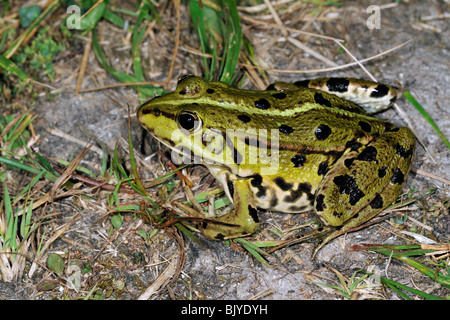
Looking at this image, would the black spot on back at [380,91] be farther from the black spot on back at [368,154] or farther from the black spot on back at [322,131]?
the black spot on back at [322,131]

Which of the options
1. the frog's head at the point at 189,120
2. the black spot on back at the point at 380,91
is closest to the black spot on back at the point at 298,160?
the frog's head at the point at 189,120

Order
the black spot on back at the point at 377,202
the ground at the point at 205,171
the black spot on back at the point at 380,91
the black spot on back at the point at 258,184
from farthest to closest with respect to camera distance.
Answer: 1. the black spot on back at the point at 380,91
2. the black spot on back at the point at 258,184
3. the black spot on back at the point at 377,202
4. the ground at the point at 205,171

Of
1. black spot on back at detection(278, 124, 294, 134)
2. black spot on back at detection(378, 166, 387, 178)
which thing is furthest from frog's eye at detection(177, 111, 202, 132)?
black spot on back at detection(378, 166, 387, 178)

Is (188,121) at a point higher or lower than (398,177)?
higher

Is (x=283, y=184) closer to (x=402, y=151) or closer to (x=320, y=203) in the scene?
(x=320, y=203)

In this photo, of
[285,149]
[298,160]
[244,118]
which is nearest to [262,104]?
[244,118]
